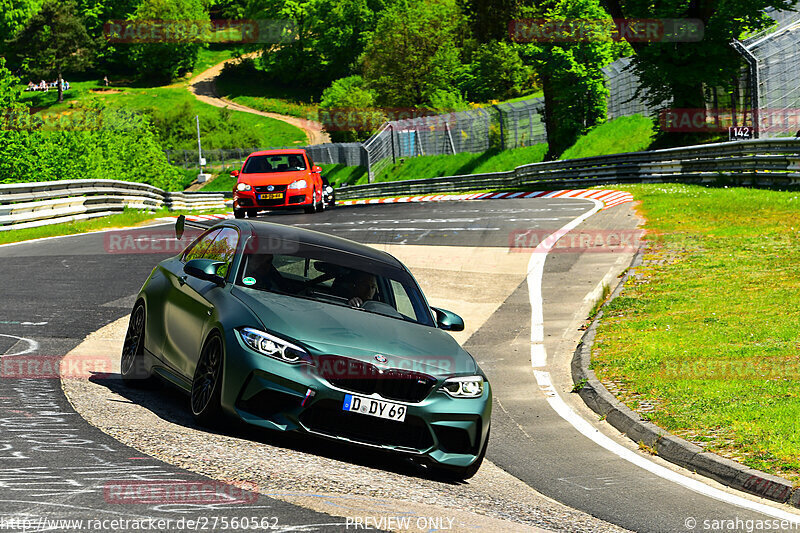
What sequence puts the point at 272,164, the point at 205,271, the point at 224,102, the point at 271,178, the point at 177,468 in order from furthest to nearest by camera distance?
1. the point at 224,102
2. the point at 272,164
3. the point at 271,178
4. the point at 205,271
5. the point at 177,468

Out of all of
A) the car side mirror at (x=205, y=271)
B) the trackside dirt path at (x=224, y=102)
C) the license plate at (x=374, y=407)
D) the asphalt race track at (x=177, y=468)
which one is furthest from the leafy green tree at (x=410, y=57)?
the license plate at (x=374, y=407)

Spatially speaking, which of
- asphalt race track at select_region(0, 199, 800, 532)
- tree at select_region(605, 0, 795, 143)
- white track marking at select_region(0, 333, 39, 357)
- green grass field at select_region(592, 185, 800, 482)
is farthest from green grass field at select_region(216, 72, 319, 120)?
white track marking at select_region(0, 333, 39, 357)

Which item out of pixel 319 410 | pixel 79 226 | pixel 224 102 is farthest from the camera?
pixel 224 102

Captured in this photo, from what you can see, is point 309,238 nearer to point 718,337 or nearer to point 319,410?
point 319,410

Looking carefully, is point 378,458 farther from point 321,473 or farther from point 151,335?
point 151,335

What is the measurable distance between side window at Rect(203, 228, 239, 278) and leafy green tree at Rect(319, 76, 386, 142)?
295ft

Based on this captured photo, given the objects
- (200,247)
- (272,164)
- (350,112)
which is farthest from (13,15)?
(200,247)

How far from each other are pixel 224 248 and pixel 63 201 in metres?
21.6

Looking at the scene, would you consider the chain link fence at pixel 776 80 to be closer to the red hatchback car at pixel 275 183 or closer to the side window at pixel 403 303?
the red hatchback car at pixel 275 183

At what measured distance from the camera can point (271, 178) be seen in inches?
1076

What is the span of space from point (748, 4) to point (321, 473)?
37375 mm

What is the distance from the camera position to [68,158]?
147ft

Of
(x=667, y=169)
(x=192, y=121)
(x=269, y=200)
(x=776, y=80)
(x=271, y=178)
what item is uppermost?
(x=776, y=80)

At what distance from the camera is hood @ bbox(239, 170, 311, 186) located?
27.2 m
